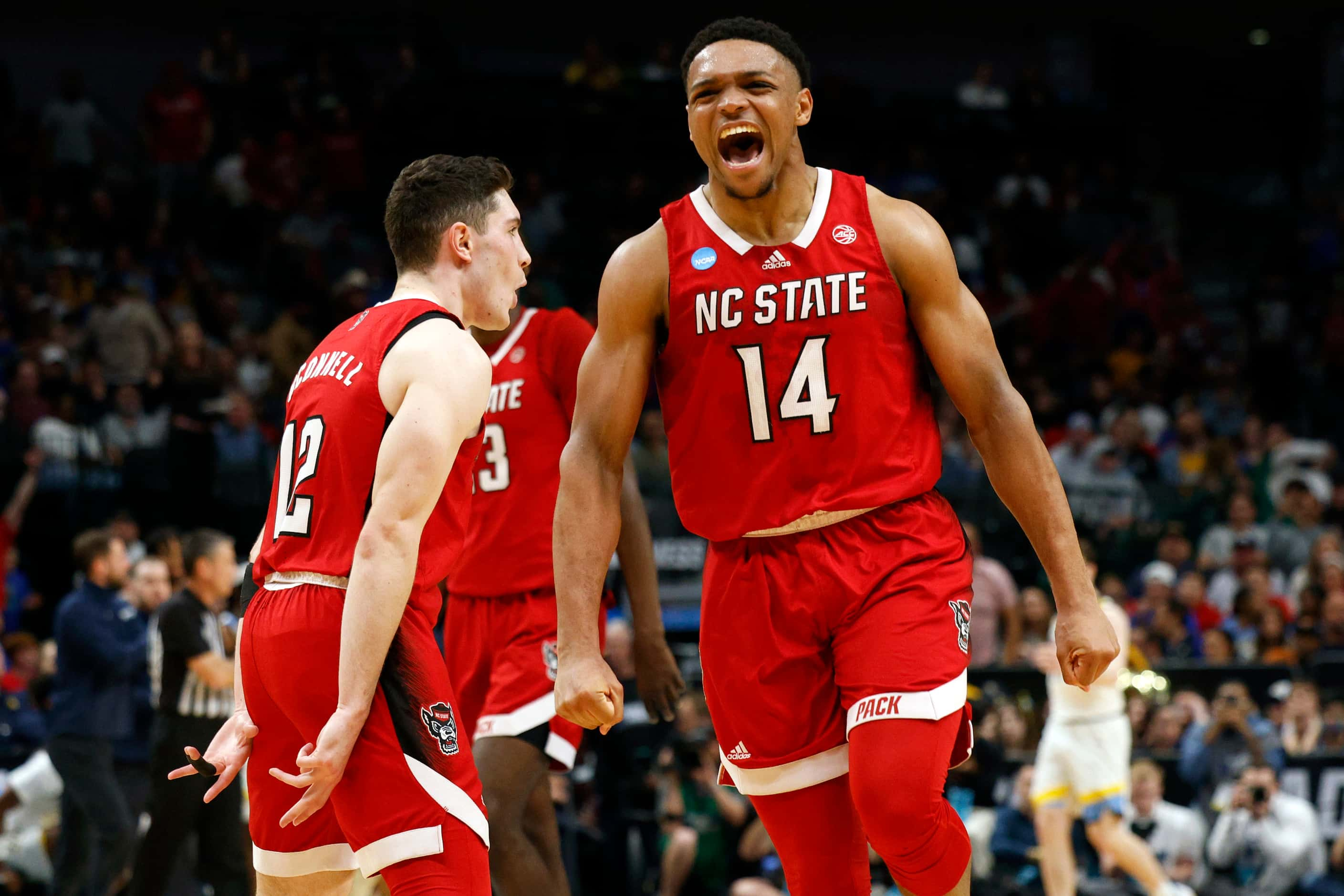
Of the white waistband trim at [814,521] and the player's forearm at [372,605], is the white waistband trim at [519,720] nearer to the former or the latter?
the white waistband trim at [814,521]

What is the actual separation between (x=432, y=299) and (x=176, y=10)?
16.5 metres

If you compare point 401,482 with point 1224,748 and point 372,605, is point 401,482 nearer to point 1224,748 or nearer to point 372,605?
point 372,605

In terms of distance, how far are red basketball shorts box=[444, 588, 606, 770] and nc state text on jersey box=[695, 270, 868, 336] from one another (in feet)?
5.46

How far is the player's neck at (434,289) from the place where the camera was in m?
4.23

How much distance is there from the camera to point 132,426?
13.2m

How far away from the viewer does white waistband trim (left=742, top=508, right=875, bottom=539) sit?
420 cm

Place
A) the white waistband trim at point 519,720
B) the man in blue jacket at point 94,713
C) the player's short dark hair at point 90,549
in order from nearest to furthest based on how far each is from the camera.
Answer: the white waistband trim at point 519,720 < the man in blue jacket at point 94,713 < the player's short dark hair at point 90,549

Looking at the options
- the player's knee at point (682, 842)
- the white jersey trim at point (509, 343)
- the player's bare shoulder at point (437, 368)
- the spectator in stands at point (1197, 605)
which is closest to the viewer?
the player's bare shoulder at point (437, 368)

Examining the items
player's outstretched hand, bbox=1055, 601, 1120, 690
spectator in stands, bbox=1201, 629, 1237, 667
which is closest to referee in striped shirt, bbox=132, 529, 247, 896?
player's outstretched hand, bbox=1055, 601, 1120, 690

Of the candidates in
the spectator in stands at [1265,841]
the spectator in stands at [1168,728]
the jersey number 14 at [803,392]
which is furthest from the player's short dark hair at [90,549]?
the spectator in stands at [1265,841]

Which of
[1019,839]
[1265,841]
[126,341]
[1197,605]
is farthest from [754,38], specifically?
[126,341]

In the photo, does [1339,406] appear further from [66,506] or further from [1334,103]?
[66,506]

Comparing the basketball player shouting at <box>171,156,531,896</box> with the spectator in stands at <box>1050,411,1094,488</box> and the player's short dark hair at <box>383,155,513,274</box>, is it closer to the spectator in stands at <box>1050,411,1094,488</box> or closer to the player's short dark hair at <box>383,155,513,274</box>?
the player's short dark hair at <box>383,155,513,274</box>

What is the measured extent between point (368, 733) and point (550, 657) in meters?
1.83
